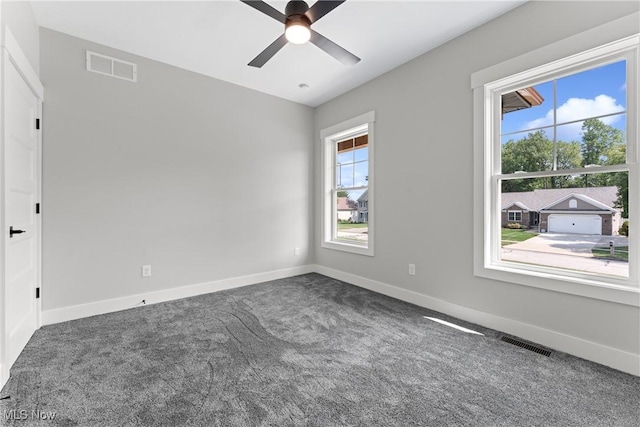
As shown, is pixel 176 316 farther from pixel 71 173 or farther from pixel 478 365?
pixel 478 365

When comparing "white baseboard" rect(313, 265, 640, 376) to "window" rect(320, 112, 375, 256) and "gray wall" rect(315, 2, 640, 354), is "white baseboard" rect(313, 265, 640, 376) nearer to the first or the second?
"gray wall" rect(315, 2, 640, 354)

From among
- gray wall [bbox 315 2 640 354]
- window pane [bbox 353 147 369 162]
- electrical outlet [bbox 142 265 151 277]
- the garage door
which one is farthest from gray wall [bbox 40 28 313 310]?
the garage door

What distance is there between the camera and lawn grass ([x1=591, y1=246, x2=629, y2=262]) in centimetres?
199

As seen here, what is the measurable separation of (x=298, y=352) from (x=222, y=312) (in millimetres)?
1191

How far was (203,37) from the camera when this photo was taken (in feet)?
9.16

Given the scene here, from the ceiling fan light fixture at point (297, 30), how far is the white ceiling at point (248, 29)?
393mm

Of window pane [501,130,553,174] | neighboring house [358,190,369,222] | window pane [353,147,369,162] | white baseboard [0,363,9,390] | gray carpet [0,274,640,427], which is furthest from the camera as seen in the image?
window pane [353,147,369,162]

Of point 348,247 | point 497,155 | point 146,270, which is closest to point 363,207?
point 348,247

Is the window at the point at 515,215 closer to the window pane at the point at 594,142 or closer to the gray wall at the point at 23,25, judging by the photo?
the window pane at the point at 594,142

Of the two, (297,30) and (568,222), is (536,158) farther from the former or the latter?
(297,30)

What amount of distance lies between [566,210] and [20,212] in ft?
14.6

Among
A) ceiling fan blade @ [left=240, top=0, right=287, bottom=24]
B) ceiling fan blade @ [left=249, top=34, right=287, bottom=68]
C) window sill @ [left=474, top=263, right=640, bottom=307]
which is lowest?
window sill @ [left=474, top=263, right=640, bottom=307]

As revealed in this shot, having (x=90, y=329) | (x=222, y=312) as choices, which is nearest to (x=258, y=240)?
(x=222, y=312)

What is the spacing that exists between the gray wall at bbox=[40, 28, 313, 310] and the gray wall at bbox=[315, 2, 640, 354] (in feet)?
4.72
